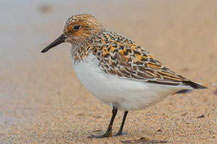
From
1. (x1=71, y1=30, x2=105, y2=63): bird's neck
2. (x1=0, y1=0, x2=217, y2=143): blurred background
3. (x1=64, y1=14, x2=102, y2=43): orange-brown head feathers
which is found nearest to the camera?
(x1=71, y1=30, x2=105, y2=63): bird's neck

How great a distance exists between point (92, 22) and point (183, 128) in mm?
1861

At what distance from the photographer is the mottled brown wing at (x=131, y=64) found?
5.52 meters

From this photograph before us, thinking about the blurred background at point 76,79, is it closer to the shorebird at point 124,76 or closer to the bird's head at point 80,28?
the shorebird at point 124,76

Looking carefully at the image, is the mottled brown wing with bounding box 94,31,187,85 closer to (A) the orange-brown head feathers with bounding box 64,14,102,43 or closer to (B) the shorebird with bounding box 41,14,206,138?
(B) the shorebird with bounding box 41,14,206,138

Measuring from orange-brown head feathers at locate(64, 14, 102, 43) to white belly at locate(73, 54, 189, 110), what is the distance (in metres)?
0.66

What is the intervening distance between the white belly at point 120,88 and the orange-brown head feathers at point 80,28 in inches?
26.1

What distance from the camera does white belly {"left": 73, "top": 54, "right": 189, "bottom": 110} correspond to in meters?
5.49

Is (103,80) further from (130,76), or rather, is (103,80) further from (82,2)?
(82,2)

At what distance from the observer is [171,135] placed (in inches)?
231

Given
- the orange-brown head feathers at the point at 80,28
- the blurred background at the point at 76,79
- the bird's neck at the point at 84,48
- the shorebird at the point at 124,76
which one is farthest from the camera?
the blurred background at the point at 76,79

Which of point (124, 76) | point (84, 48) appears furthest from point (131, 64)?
point (84, 48)

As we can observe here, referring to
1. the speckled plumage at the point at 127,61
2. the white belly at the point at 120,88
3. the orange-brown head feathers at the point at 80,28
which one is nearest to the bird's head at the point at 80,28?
the orange-brown head feathers at the point at 80,28

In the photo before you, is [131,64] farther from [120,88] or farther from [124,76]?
[120,88]

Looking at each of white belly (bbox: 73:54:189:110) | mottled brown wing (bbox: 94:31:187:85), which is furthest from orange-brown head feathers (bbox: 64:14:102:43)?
white belly (bbox: 73:54:189:110)
